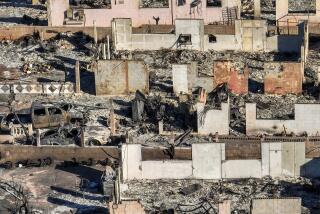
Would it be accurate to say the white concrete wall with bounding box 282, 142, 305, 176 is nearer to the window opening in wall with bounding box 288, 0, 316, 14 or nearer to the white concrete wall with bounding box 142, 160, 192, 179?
the white concrete wall with bounding box 142, 160, 192, 179

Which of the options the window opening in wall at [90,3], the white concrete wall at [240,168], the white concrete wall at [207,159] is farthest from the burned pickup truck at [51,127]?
the window opening in wall at [90,3]

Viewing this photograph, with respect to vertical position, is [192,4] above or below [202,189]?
above

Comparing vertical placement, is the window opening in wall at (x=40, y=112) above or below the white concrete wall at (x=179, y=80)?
below

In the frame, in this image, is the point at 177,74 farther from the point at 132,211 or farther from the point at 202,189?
the point at 132,211

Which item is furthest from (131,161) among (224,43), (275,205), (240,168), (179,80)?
(224,43)

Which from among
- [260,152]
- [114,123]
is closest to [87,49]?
[114,123]

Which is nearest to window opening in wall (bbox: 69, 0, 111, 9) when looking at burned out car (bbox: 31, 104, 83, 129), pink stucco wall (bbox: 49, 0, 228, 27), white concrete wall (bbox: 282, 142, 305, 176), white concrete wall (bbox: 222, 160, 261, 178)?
pink stucco wall (bbox: 49, 0, 228, 27)

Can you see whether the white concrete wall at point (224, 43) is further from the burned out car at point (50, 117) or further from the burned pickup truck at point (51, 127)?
the burned out car at point (50, 117)
